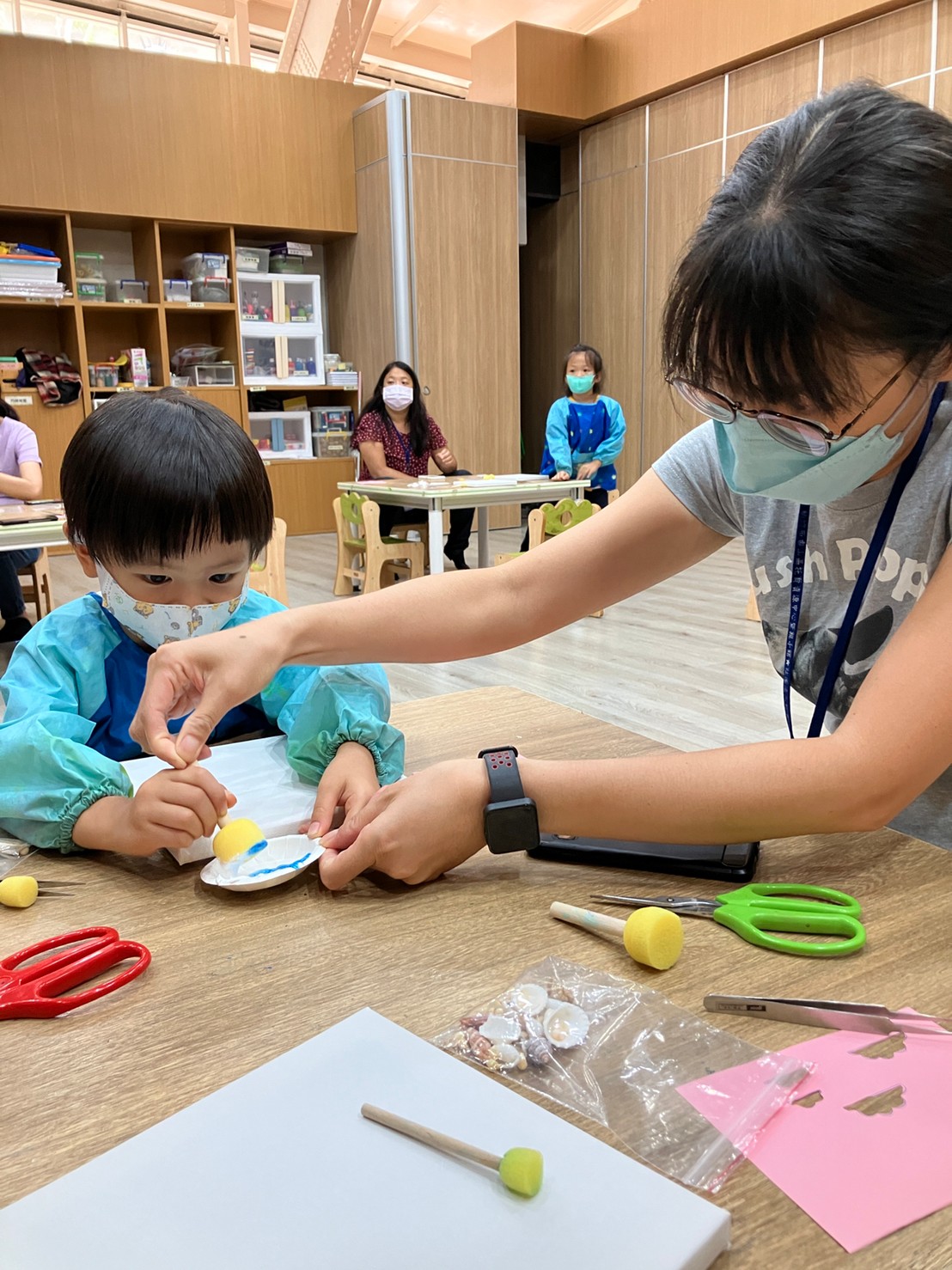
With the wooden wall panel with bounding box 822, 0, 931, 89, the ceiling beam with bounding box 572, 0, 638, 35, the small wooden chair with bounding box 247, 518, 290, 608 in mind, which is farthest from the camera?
the ceiling beam with bounding box 572, 0, 638, 35

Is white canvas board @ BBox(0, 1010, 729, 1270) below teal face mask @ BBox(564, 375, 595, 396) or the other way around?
below

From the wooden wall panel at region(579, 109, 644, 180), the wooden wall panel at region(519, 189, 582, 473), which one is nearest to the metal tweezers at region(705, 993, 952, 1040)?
the wooden wall panel at region(579, 109, 644, 180)

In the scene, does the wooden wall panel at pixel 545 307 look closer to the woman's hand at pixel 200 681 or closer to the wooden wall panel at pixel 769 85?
the wooden wall panel at pixel 769 85

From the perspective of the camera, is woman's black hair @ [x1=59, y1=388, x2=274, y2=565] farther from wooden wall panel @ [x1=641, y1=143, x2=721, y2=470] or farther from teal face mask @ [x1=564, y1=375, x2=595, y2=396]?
wooden wall panel @ [x1=641, y1=143, x2=721, y2=470]

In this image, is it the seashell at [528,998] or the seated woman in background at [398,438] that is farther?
the seated woman in background at [398,438]

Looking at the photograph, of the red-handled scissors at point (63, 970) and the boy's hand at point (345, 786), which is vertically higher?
the boy's hand at point (345, 786)

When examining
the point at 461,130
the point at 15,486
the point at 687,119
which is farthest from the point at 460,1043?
the point at 687,119

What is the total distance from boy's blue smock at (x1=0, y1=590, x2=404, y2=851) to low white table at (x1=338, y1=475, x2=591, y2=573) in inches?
126

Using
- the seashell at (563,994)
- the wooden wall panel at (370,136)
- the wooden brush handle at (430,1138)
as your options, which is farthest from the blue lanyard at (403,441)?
the wooden brush handle at (430,1138)

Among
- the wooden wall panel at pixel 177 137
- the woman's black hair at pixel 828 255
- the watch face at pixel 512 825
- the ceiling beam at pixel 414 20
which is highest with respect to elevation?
the ceiling beam at pixel 414 20

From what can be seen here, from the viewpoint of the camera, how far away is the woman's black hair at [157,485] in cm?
101

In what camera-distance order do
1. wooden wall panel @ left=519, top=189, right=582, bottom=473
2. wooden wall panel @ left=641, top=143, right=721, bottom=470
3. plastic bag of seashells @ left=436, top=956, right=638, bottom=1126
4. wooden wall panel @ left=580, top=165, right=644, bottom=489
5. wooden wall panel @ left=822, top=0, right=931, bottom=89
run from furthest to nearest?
Answer: wooden wall panel @ left=519, top=189, right=582, bottom=473 < wooden wall panel @ left=580, top=165, right=644, bottom=489 < wooden wall panel @ left=641, top=143, right=721, bottom=470 < wooden wall panel @ left=822, top=0, right=931, bottom=89 < plastic bag of seashells @ left=436, top=956, right=638, bottom=1126

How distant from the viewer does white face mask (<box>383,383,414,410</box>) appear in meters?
5.55

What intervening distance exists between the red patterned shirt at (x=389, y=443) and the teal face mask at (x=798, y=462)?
4.90 metres
